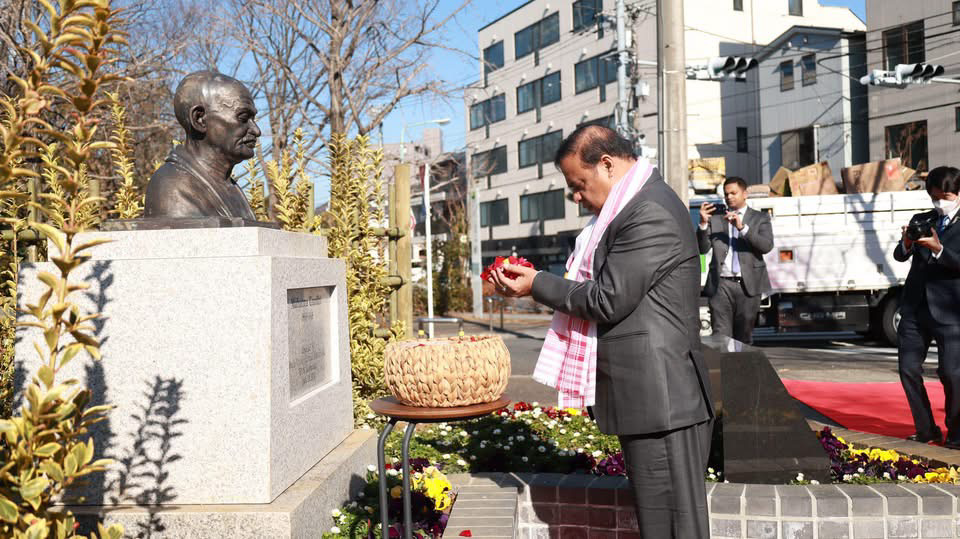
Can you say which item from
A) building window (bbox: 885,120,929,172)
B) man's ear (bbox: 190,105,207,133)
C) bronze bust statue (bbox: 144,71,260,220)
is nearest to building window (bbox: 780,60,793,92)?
building window (bbox: 885,120,929,172)

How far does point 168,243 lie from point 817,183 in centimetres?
1511

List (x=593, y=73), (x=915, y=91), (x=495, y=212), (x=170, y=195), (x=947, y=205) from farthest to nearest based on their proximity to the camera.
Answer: (x=495, y=212) < (x=593, y=73) < (x=915, y=91) < (x=947, y=205) < (x=170, y=195)

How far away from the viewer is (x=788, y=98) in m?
33.5

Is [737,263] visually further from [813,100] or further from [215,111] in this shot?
[813,100]

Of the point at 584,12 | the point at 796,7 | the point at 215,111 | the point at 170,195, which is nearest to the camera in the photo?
the point at 170,195

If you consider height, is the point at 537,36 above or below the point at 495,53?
below

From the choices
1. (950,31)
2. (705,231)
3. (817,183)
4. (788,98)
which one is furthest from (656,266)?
(788,98)

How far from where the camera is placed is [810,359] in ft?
43.7

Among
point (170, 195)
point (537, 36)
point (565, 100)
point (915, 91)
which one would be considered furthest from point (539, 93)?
point (170, 195)

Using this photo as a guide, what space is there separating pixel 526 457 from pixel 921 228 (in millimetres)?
3069

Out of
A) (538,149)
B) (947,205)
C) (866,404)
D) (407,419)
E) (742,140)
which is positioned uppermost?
(538,149)

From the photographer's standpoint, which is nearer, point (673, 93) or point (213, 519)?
point (213, 519)

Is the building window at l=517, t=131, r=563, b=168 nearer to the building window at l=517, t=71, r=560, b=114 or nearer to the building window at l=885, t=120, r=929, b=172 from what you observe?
the building window at l=517, t=71, r=560, b=114

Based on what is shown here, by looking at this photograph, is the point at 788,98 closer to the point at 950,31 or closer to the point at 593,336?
the point at 950,31
